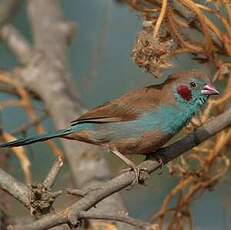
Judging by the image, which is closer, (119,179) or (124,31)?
(119,179)

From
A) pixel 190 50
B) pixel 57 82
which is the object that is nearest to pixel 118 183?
pixel 190 50

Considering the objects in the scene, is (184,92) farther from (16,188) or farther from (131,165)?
(16,188)

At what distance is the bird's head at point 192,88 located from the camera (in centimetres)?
289

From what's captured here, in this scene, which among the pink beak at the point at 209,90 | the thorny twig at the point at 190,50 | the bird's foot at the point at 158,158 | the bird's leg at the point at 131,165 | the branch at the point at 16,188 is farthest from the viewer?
the pink beak at the point at 209,90

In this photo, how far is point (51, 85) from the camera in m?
Result: 3.88

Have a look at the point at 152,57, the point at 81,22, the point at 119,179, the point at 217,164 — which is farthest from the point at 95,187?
the point at 81,22

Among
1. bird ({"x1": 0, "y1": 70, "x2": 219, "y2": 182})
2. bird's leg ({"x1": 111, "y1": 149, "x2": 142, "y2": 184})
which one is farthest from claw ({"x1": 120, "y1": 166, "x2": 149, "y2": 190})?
bird ({"x1": 0, "y1": 70, "x2": 219, "y2": 182})

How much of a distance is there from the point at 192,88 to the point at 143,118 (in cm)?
23

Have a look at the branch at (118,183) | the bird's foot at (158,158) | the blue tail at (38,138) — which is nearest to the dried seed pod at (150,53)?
the branch at (118,183)

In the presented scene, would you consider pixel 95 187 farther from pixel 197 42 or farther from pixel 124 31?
pixel 124 31

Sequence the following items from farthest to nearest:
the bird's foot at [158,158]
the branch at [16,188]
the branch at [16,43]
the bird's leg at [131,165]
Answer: the branch at [16,43], the bird's foot at [158,158], the bird's leg at [131,165], the branch at [16,188]

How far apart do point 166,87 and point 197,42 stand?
331 millimetres

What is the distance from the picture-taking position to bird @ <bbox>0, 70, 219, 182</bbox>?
2.92 m

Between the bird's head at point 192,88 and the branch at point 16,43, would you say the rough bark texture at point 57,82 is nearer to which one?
the branch at point 16,43
